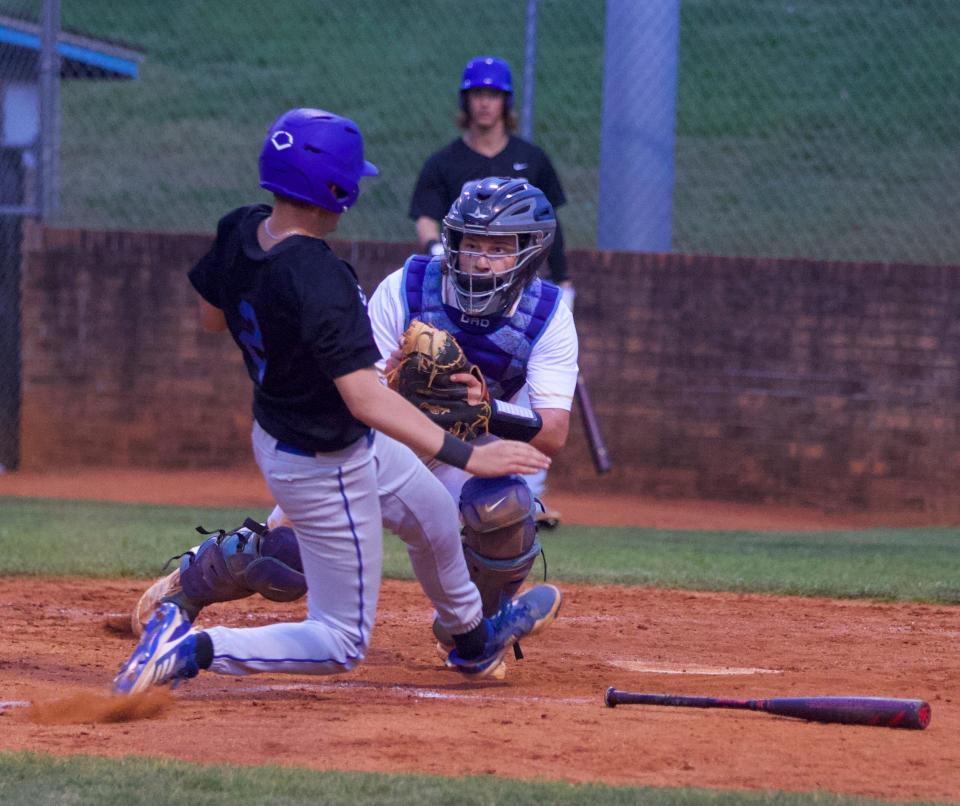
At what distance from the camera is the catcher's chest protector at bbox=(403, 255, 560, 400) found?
483 cm

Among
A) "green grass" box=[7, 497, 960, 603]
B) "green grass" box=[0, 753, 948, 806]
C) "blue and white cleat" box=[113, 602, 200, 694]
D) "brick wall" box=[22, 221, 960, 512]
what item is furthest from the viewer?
"brick wall" box=[22, 221, 960, 512]

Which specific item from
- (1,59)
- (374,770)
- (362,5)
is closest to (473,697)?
(374,770)

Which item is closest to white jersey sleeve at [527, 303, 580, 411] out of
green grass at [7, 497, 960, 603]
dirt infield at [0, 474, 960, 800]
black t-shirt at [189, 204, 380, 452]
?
dirt infield at [0, 474, 960, 800]

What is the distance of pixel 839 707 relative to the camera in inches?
154

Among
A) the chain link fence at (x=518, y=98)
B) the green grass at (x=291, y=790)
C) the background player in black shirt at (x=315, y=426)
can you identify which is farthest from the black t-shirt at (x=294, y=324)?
the chain link fence at (x=518, y=98)

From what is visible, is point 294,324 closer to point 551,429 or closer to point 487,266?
point 487,266

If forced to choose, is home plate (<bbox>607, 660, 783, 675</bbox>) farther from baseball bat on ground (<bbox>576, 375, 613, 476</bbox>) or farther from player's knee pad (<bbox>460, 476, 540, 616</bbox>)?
baseball bat on ground (<bbox>576, 375, 613, 476</bbox>)

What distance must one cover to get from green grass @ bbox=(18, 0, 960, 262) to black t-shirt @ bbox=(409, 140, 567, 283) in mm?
4581

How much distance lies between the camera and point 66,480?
10.5 meters

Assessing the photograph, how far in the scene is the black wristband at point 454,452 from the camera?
369 cm

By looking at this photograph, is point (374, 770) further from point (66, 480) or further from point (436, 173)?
point (66, 480)

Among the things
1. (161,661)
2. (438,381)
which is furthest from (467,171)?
(161,661)

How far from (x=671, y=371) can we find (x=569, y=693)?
20.0 feet

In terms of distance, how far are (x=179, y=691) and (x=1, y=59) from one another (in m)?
9.83
